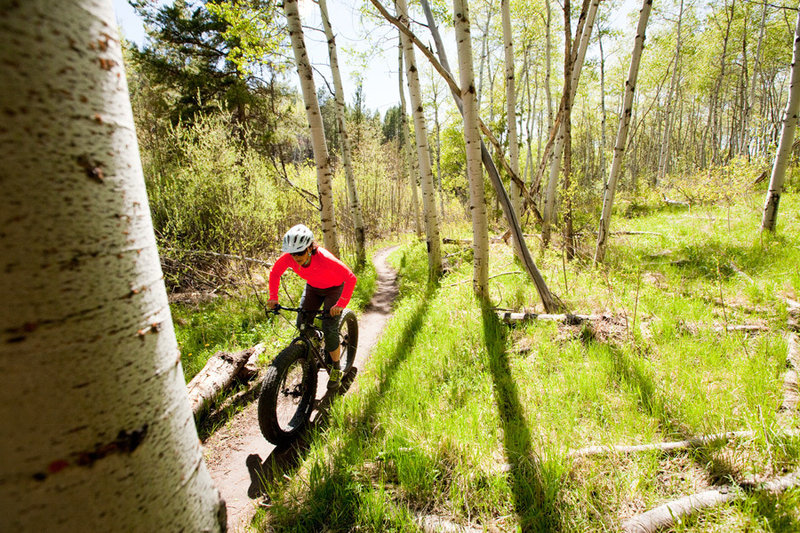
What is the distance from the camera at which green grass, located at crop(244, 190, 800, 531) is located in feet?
6.75

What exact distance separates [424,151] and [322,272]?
4.68m

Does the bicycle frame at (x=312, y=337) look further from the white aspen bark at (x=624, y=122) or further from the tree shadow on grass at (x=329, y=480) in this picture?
the white aspen bark at (x=624, y=122)

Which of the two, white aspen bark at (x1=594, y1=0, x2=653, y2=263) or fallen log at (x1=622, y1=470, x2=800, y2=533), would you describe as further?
white aspen bark at (x1=594, y1=0, x2=653, y2=263)

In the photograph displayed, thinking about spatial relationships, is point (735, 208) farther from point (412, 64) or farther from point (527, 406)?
point (527, 406)

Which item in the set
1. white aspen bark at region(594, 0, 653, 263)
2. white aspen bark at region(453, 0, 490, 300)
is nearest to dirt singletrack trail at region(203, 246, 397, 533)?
white aspen bark at region(453, 0, 490, 300)

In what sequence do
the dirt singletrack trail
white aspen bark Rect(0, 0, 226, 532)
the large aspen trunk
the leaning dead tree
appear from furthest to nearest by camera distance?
the large aspen trunk → the leaning dead tree → the dirt singletrack trail → white aspen bark Rect(0, 0, 226, 532)

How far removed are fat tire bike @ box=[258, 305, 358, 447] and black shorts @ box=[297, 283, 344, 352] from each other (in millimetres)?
89

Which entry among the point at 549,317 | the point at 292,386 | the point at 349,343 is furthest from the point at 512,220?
the point at 292,386

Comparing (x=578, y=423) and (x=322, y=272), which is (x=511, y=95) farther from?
(x=578, y=423)

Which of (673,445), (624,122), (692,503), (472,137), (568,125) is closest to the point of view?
(692,503)

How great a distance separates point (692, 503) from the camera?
1852mm

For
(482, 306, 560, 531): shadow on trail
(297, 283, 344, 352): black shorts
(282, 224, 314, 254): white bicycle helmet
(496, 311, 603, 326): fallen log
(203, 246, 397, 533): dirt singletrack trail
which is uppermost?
(282, 224, 314, 254): white bicycle helmet

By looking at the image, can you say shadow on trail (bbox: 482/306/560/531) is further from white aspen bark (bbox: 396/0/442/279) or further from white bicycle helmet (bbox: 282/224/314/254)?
white aspen bark (bbox: 396/0/442/279)

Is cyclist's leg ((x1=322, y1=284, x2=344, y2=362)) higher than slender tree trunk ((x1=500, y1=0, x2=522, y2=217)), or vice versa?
slender tree trunk ((x1=500, y1=0, x2=522, y2=217))
